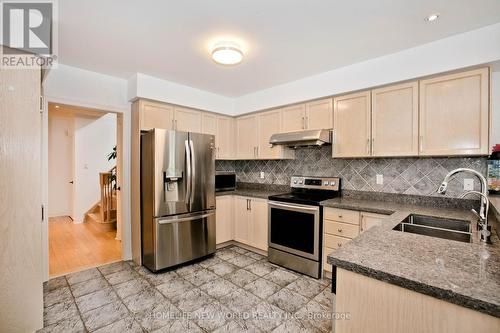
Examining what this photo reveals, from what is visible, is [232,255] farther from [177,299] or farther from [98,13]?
[98,13]

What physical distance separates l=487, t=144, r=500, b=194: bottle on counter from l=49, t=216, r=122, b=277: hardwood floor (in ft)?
14.3

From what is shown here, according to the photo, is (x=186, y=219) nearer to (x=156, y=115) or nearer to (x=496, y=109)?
(x=156, y=115)

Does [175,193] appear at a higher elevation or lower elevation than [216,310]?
higher

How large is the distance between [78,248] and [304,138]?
3.82 m

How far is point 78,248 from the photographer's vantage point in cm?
369

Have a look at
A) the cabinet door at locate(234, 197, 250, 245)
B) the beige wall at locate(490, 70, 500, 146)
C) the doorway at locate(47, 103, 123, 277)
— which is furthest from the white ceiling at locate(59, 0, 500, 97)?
the doorway at locate(47, 103, 123, 277)

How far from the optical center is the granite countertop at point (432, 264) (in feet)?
2.53

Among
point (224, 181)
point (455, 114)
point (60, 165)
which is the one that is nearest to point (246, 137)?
point (224, 181)

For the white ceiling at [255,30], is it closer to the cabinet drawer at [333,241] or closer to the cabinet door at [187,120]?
the cabinet door at [187,120]

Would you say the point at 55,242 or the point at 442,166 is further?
the point at 55,242

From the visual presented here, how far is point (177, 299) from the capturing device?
2309mm

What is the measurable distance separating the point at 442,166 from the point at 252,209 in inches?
92.0

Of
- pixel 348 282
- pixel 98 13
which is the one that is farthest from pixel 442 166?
pixel 98 13

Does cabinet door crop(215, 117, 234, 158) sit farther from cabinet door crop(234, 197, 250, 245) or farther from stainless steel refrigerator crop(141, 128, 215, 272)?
cabinet door crop(234, 197, 250, 245)
